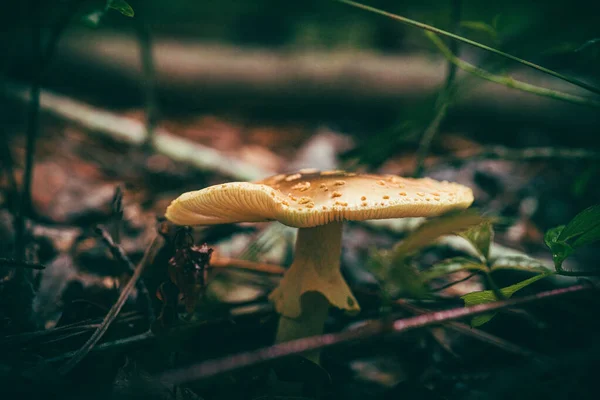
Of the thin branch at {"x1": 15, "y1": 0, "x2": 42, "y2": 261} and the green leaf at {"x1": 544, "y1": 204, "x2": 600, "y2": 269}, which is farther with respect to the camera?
the thin branch at {"x1": 15, "y1": 0, "x2": 42, "y2": 261}

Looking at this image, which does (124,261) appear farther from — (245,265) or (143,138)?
(143,138)

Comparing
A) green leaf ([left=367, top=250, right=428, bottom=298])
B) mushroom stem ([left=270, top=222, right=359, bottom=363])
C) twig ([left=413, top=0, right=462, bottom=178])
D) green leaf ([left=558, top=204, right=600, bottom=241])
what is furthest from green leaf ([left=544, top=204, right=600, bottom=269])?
twig ([left=413, top=0, right=462, bottom=178])

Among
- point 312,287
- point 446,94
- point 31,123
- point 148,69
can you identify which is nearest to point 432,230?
point 312,287

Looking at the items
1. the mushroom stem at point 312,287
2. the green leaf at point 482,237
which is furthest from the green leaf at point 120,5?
the green leaf at point 482,237

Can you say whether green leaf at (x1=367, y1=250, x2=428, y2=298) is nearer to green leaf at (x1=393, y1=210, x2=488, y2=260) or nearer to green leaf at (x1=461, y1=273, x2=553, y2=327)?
green leaf at (x1=393, y1=210, x2=488, y2=260)

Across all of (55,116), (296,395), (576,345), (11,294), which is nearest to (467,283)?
(576,345)

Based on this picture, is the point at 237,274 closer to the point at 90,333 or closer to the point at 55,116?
the point at 90,333

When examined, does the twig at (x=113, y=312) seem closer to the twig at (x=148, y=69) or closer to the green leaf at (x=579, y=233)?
the green leaf at (x=579, y=233)
